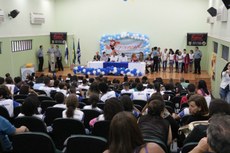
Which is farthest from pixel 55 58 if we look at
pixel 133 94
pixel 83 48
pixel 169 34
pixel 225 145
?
pixel 225 145

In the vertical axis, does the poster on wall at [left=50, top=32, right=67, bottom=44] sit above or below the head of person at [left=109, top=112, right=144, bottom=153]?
above

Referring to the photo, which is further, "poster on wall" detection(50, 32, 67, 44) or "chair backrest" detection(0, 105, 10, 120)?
"poster on wall" detection(50, 32, 67, 44)

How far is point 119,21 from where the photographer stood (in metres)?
18.6

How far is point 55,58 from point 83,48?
2.87m

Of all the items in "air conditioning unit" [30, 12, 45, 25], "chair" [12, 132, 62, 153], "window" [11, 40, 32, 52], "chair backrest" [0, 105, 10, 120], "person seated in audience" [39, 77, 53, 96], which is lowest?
"person seated in audience" [39, 77, 53, 96]

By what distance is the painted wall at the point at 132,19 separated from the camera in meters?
17.8

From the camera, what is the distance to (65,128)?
12.6 feet

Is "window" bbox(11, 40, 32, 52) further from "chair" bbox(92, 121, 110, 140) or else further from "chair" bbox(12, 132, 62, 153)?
"chair" bbox(12, 132, 62, 153)

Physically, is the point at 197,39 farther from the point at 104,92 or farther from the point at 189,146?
the point at 189,146

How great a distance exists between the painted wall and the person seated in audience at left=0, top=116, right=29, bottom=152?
15345mm

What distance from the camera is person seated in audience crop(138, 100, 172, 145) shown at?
290 cm

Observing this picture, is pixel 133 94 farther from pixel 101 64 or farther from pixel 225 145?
pixel 101 64

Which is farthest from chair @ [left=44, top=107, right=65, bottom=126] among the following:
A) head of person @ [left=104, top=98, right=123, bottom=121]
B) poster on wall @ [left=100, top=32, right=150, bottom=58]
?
poster on wall @ [left=100, top=32, right=150, bottom=58]

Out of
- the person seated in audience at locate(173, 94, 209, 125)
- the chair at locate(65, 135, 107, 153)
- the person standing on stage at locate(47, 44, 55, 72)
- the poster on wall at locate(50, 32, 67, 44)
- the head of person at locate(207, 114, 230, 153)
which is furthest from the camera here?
the poster on wall at locate(50, 32, 67, 44)
